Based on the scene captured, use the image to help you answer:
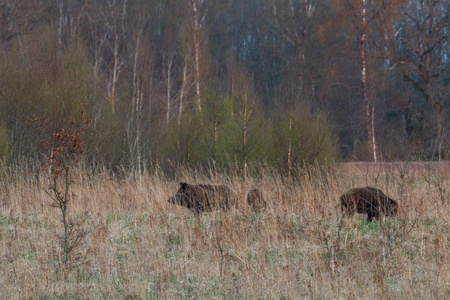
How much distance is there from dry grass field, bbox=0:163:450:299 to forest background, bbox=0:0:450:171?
5.69 feet

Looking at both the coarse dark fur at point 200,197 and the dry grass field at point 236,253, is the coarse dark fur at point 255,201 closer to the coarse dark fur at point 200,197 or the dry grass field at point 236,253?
the dry grass field at point 236,253

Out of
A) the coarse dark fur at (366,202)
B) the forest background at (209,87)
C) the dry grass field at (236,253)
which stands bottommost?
the dry grass field at (236,253)

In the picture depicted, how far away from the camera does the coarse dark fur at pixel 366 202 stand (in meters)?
6.65

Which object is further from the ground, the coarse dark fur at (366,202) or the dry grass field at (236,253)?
the coarse dark fur at (366,202)

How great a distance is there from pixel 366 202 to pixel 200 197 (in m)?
2.44

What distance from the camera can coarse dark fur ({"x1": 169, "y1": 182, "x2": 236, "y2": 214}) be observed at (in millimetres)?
Answer: 7242

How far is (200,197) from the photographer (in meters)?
7.26

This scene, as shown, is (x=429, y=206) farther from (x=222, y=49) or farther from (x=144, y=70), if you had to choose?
(x=222, y=49)

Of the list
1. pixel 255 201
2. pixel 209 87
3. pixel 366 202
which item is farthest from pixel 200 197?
pixel 209 87

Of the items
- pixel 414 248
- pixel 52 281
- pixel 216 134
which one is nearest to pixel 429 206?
pixel 414 248

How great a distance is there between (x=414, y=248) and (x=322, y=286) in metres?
1.81

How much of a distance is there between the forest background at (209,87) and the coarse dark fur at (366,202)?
2.51ft

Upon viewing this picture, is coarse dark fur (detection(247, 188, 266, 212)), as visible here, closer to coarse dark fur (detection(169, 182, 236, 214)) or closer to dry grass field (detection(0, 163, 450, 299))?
dry grass field (detection(0, 163, 450, 299))

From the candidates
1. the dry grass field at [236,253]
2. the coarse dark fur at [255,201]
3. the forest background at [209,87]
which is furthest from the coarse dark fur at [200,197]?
the forest background at [209,87]
